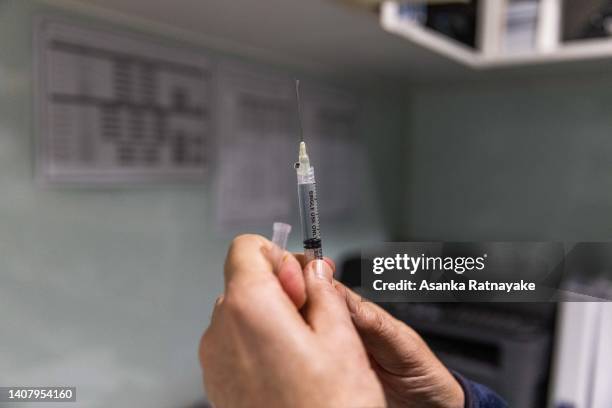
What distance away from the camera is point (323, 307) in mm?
387

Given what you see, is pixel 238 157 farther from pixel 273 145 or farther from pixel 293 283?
pixel 293 283

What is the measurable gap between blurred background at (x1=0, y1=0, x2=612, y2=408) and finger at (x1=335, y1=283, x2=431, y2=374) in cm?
24

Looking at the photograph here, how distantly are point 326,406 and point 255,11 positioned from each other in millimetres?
584

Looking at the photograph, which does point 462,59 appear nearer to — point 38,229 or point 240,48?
point 240,48

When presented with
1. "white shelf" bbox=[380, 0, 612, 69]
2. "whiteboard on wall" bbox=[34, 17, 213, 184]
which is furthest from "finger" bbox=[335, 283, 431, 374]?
"white shelf" bbox=[380, 0, 612, 69]

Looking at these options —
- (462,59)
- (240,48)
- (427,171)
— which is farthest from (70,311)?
(427,171)

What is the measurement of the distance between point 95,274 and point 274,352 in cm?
49

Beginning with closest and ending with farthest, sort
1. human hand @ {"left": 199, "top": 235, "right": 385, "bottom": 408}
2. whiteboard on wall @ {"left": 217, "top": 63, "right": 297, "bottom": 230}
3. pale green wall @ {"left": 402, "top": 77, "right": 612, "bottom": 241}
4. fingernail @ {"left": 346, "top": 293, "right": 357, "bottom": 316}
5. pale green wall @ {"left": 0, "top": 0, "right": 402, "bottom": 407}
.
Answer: human hand @ {"left": 199, "top": 235, "right": 385, "bottom": 408}
fingernail @ {"left": 346, "top": 293, "right": 357, "bottom": 316}
pale green wall @ {"left": 0, "top": 0, "right": 402, "bottom": 407}
whiteboard on wall @ {"left": 217, "top": 63, "right": 297, "bottom": 230}
pale green wall @ {"left": 402, "top": 77, "right": 612, "bottom": 241}

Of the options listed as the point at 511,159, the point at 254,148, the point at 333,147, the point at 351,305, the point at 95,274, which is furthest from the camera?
the point at 511,159

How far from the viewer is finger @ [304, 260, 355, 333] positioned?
37cm

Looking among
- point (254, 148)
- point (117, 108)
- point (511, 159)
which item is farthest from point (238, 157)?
point (511, 159)

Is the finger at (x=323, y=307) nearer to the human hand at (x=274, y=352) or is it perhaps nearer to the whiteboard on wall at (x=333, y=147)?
the human hand at (x=274, y=352)

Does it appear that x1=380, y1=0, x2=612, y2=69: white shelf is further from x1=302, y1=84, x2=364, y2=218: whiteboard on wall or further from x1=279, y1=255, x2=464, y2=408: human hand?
x1=279, y1=255, x2=464, y2=408: human hand

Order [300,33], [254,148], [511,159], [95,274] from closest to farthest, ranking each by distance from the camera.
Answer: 1. [95,274]
2. [300,33]
3. [254,148]
4. [511,159]
